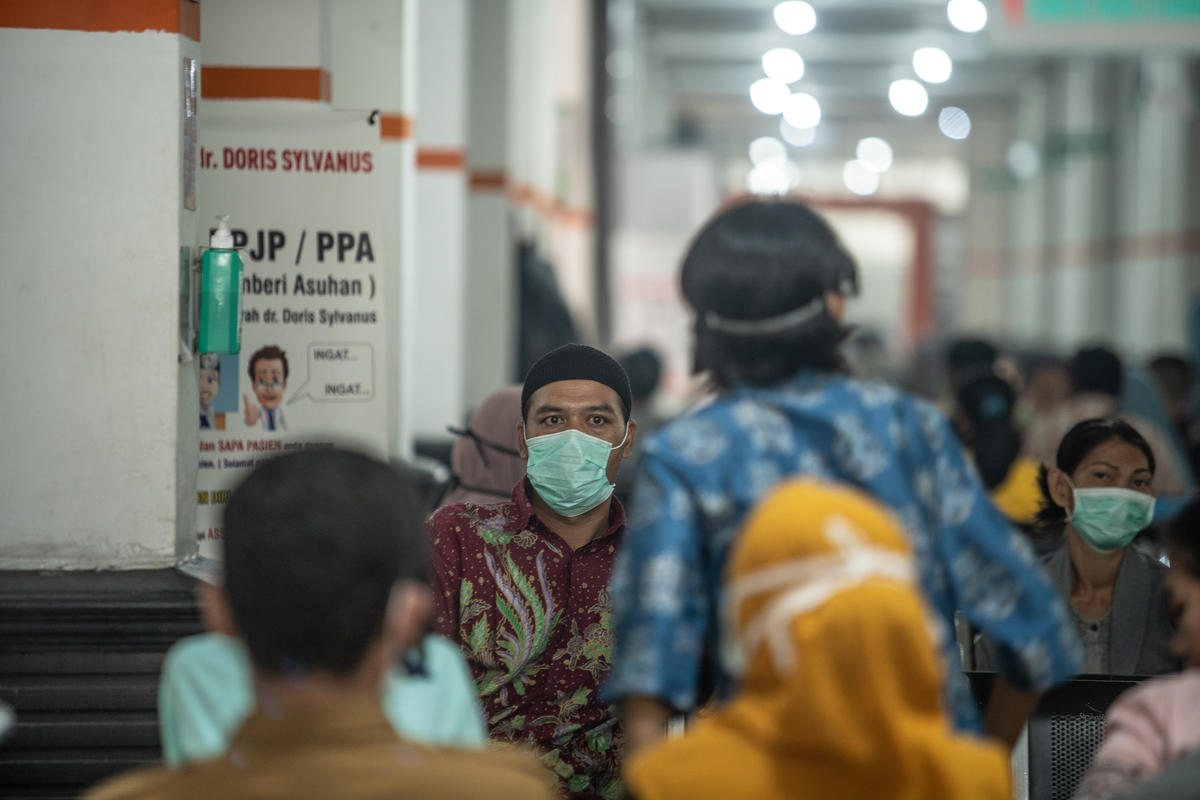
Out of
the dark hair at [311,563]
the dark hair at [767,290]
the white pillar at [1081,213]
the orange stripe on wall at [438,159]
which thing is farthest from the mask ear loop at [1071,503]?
the white pillar at [1081,213]

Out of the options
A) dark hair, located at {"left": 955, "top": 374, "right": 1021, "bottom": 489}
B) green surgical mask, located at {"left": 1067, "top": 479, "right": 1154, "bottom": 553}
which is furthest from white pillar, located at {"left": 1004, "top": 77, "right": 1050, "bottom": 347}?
green surgical mask, located at {"left": 1067, "top": 479, "right": 1154, "bottom": 553}

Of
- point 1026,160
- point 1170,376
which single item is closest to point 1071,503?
point 1170,376

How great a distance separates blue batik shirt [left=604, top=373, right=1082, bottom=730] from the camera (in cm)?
206

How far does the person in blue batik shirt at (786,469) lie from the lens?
6.84 feet

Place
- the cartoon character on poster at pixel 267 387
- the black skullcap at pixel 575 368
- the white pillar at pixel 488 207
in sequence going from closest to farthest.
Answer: the black skullcap at pixel 575 368, the cartoon character on poster at pixel 267 387, the white pillar at pixel 488 207

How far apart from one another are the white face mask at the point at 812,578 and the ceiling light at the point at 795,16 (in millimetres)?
18905

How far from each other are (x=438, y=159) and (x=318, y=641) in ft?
21.7

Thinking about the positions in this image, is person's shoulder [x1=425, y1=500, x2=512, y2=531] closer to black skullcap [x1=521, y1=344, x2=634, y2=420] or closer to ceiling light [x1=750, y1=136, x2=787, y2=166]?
black skullcap [x1=521, y1=344, x2=634, y2=420]

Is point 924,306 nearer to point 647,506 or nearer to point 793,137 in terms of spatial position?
point 793,137

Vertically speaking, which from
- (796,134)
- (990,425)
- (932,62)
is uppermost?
(796,134)

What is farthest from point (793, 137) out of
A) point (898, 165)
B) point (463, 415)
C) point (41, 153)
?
point (41, 153)

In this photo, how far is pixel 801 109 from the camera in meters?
28.1

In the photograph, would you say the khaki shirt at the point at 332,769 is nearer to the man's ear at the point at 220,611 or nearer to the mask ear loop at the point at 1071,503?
the man's ear at the point at 220,611

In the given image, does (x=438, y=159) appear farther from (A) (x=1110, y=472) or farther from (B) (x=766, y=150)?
(B) (x=766, y=150)
